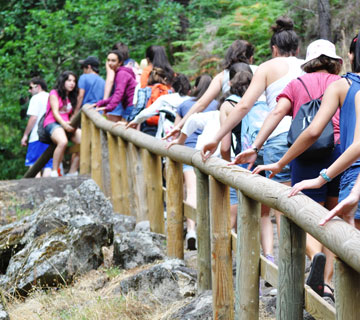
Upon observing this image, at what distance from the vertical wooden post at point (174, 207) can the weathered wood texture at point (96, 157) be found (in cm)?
376

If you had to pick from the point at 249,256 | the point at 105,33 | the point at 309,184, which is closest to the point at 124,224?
the point at 249,256

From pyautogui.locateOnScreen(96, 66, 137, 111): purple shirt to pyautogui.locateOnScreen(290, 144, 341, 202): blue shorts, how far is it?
5421 millimetres

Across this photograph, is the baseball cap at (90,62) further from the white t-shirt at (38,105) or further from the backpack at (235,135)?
the backpack at (235,135)

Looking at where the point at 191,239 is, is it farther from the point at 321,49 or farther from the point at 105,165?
the point at 321,49

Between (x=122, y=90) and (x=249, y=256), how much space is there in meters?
5.74

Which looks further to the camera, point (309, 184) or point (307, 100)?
point (307, 100)

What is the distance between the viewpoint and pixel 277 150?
493 cm

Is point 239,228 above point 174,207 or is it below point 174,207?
above

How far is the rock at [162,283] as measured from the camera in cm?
536

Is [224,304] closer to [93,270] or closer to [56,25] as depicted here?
[93,270]

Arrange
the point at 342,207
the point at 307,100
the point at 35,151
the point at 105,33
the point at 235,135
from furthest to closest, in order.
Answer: the point at 105,33, the point at 35,151, the point at 235,135, the point at 307,100, the point at 342,207

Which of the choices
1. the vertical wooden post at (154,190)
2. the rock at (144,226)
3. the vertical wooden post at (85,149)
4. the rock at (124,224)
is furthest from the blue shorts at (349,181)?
the vertical wooden post at (85,149)

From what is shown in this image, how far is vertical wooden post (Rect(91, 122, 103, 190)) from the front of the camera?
392 inches

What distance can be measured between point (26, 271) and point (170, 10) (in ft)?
33.5
